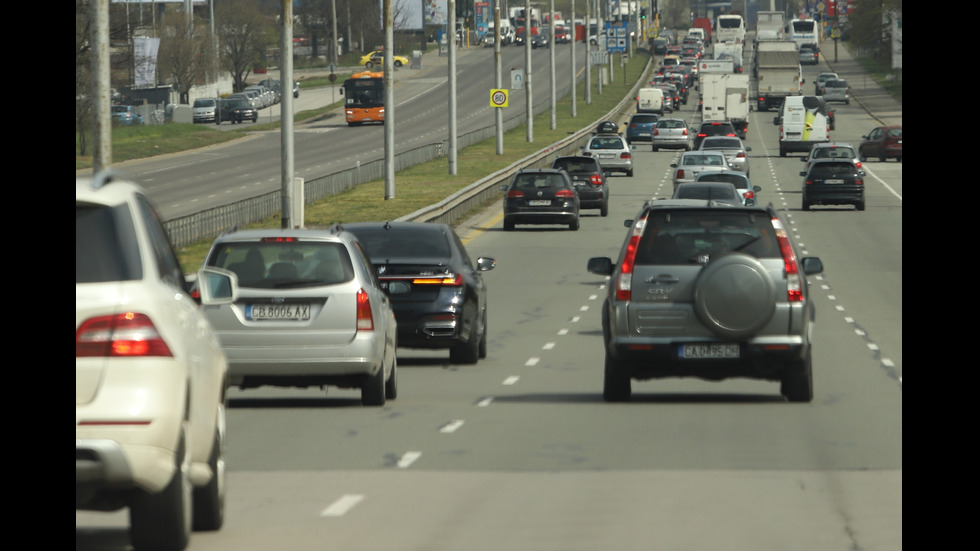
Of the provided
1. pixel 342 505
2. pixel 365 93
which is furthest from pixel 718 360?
pixel 365 93

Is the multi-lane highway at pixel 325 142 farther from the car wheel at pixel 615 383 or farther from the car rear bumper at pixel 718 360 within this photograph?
the car rear bumper at pixel 718 360

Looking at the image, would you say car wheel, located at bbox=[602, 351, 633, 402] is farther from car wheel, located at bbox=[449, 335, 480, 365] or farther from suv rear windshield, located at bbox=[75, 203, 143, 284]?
suv rear windshield, located at bbox=[75, 203, 143, 284]

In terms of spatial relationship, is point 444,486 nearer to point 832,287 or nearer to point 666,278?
point 666,278

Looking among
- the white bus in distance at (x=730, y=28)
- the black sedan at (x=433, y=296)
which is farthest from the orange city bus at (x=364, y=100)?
the black sedan at (x=433, y=296)

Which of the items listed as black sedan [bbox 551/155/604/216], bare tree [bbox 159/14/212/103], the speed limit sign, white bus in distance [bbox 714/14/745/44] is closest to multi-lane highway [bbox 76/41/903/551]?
black sedan [bbox 551/155/604/216]

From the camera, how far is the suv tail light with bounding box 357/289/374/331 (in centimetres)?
1497

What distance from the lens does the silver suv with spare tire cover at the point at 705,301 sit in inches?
579

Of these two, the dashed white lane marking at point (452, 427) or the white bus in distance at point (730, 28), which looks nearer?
the dashed white lane marking at point (452, 427)

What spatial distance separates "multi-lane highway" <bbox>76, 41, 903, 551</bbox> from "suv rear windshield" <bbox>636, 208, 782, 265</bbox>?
1.33 metres

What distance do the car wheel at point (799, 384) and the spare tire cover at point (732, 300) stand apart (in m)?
0.80

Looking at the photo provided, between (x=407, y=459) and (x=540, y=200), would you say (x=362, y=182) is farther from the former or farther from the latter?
(x=407, y=459)

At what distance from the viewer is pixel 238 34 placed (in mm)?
131250

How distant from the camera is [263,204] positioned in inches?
1553
